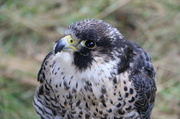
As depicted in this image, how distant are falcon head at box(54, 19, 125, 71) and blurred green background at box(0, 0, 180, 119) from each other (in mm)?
2163

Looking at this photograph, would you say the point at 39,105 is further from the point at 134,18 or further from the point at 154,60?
the point at 134,18

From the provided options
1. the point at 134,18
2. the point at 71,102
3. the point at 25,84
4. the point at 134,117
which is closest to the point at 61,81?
the point at 71,102

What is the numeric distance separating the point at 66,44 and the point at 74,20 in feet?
9.06

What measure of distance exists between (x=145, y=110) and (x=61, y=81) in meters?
0.69

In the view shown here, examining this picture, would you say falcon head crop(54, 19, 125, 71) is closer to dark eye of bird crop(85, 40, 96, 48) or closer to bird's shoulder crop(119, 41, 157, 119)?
dark eye of bird crop(85, 40, 96, 48)

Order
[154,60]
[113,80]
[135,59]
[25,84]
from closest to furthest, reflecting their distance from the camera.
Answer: [113,80] < [135,59] < [25,84] < [154,60]

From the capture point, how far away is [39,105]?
9.84ft

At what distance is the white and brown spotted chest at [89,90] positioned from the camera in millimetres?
2549

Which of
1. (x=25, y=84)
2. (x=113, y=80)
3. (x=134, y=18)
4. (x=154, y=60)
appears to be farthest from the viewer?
(x=134, y=18)

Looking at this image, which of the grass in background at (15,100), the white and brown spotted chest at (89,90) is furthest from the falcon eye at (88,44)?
the grass in background at (15,100)

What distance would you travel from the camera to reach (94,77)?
2.55m

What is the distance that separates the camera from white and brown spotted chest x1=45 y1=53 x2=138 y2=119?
2.55 m

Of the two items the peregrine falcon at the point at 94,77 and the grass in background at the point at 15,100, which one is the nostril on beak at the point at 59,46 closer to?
the peregrine falcon at the point at 94,77

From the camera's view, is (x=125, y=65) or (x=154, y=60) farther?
(x=154, y=60)
